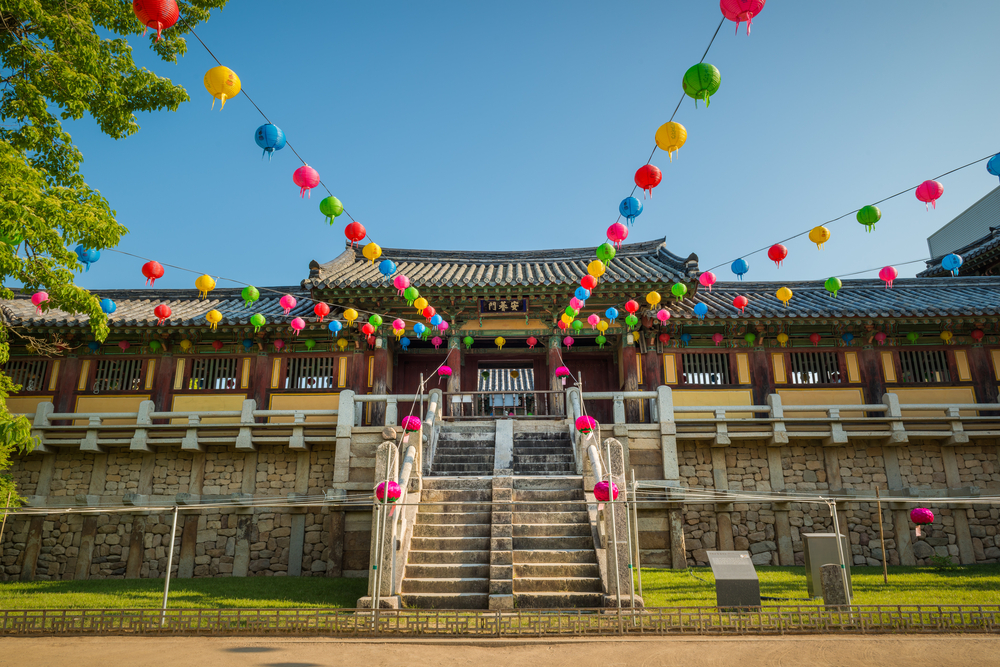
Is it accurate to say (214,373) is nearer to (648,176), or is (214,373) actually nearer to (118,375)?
(118,375)

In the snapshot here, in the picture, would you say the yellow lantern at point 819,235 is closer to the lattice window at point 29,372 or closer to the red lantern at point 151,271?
the red lantern at point 151,271

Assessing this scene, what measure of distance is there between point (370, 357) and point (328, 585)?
21.5ft

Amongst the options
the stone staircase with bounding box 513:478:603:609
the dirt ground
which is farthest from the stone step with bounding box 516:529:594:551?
the dirt ground

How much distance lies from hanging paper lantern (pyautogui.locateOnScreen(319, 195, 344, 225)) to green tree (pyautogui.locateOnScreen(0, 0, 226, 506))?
9.50ft

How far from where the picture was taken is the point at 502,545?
9234 millimetres

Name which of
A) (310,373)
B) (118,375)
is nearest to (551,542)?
(310,373)

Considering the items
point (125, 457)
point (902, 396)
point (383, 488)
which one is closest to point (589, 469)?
point (383, 488)

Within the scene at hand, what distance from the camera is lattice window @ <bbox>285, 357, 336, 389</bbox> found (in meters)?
16.1

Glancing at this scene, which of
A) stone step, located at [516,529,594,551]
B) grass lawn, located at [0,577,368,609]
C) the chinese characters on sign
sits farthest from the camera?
the chinese characters on sign

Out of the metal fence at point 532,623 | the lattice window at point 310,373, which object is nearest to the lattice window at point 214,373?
the lattice window at point 310,373

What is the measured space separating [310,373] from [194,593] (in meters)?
6.79

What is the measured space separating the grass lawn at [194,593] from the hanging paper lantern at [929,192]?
10584mm

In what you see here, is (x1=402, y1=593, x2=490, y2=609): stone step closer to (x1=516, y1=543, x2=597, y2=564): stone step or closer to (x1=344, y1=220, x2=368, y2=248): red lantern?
(x1=516, y1=543, x2=597, y2=564): stone step

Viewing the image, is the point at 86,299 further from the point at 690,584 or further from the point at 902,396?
the point at 902,396
